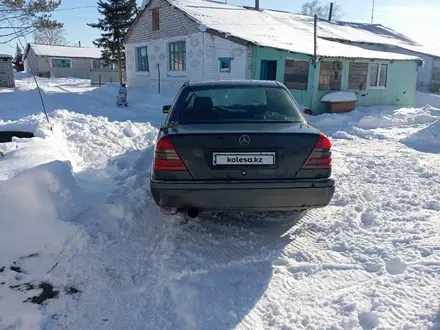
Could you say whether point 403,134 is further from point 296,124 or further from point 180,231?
point 180,231

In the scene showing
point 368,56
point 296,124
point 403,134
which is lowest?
point 403,134

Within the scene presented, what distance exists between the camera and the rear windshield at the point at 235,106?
142 inches

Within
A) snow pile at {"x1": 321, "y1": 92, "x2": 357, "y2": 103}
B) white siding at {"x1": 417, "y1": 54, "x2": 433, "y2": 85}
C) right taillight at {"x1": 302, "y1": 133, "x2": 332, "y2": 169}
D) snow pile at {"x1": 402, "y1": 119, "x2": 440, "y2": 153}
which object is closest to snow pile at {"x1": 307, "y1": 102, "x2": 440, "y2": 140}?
snow pile at {"x1": 402, "y1": 119, "x2": 440, "y2": 153}

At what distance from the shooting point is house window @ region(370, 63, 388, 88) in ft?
55.2

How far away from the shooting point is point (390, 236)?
3465 mm

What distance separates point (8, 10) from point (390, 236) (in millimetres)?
11355

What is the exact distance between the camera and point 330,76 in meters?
15.2

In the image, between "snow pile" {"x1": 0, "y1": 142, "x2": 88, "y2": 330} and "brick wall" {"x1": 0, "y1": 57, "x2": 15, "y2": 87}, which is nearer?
"snow pile" {"x1": 0, "y1": 142, "x2": 88, "y2": 330}

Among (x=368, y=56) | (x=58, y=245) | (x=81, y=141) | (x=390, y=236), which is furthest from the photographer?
(x=368, y=56)

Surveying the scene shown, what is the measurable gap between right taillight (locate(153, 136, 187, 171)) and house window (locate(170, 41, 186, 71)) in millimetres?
16594

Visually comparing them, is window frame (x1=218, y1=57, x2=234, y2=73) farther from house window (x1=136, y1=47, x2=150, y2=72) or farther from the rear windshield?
the rear windshield

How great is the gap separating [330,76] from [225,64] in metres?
4.80

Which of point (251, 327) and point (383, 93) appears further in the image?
point (383, 93)

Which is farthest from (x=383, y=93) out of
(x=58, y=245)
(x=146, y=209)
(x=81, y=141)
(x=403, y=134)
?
(x=58, y=245)
